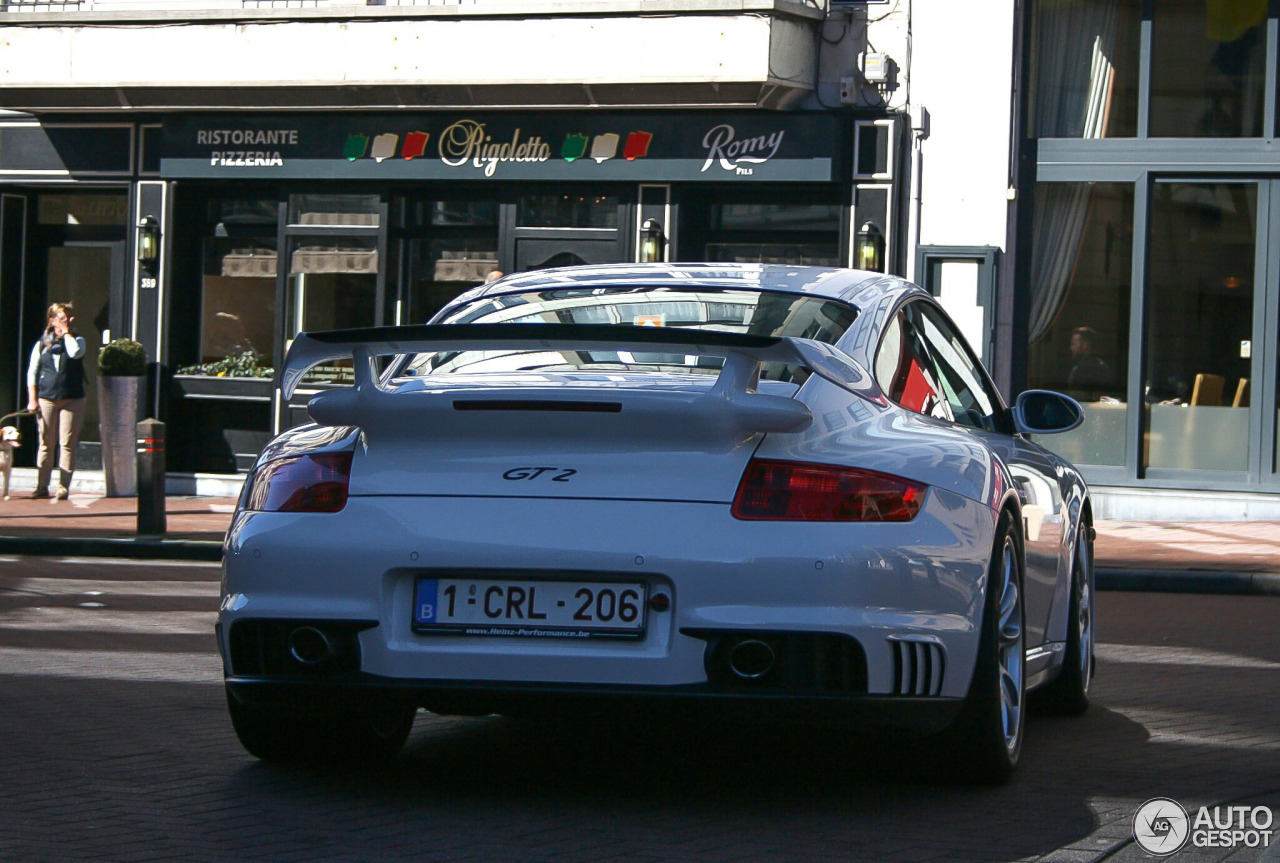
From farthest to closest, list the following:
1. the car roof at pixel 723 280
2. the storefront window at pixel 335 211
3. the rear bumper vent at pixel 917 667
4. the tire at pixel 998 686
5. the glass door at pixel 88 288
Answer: the glass door at pixel 88 288 < the storefront window at pixel 335 211 < the car roof at pixel 723 280 < the tire at pixel 998 686 < the rear bumper vent at pixel 917 667

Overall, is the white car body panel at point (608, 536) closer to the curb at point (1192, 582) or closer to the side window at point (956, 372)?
the side window at point (956, 372)

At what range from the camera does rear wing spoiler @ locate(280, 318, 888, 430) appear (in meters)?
4.32

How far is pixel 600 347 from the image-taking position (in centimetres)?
436

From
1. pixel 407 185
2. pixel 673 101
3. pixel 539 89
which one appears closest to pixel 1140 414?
pixel 673 101

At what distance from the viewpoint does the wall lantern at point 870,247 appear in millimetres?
17297

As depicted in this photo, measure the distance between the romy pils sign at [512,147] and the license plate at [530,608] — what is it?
13471 mm

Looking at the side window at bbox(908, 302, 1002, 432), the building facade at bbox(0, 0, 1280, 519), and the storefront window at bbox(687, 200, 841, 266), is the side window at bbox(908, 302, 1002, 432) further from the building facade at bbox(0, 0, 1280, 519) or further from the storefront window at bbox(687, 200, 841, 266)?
the storefront window at bbox(687, 200, 841, 266)

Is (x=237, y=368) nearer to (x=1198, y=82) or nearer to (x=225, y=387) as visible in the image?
(x=225, y=387)

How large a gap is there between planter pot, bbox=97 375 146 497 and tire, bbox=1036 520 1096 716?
44.6 feet

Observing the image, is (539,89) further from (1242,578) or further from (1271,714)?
(1271,714)

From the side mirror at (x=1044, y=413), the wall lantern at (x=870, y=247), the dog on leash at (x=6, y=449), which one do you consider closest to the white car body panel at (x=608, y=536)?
the side mirror at (x=1044, y=413)

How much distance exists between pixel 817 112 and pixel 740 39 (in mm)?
1154

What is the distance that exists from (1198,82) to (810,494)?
14140 mm

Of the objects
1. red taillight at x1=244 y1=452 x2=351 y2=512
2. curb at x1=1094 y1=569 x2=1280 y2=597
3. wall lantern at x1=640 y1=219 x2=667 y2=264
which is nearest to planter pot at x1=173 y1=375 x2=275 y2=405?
wall lantern at x1=640 y1=219 x2=667 y2=264
